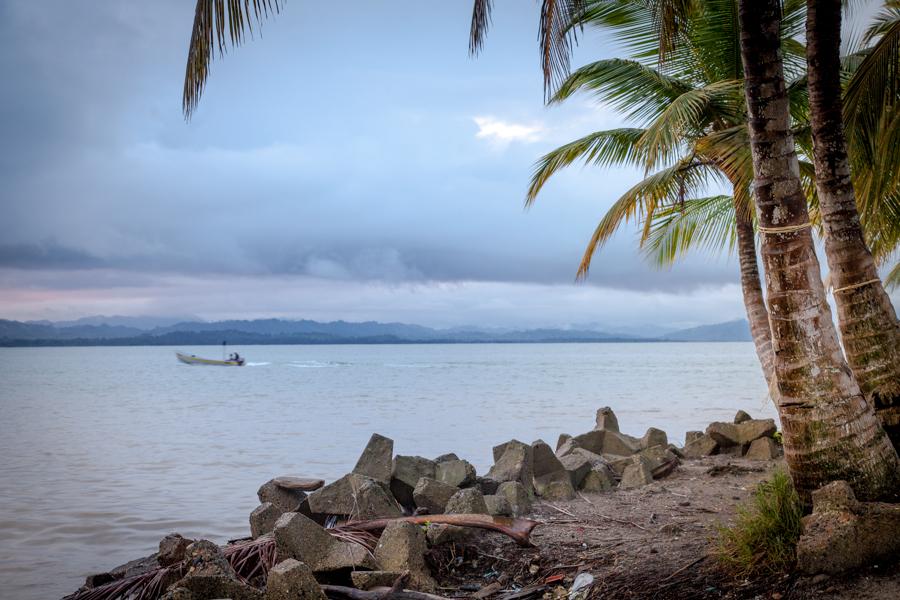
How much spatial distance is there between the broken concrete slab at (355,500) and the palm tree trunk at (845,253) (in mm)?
4304

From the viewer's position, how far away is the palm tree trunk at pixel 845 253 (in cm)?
529

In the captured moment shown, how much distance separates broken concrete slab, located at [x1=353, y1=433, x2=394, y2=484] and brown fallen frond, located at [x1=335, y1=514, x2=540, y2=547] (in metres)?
1.02

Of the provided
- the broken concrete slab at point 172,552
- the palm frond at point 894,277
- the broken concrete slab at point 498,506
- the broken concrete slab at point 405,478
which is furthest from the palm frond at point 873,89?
the palm frond at point 894,277

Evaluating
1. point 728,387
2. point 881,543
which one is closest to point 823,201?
point 881,543

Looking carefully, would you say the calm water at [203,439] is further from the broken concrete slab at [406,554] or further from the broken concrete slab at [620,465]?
the broken concrete slab at [620,465]

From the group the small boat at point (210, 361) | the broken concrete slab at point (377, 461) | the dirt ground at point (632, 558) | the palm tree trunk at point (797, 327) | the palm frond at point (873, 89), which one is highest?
the palm frond at point (873, 89)

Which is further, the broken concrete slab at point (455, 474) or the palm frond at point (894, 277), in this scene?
the palm frond at point (894, 277)

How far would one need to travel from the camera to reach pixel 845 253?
5.49 m

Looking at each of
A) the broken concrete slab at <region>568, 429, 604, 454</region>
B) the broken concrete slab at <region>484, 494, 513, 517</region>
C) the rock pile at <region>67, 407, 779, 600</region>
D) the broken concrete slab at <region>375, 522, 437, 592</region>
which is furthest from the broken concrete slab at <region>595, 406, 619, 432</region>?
the broken concrete slab at <region>375, 522, 437, 592</region>

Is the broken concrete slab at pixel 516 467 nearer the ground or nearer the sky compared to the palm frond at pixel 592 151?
nearer the ground

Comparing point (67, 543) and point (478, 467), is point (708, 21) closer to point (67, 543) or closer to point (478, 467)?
point (478, 467)

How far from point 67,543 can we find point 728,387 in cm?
3597

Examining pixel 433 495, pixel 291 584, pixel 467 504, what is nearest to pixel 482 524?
pixel 467 504

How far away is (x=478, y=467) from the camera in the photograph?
14344 mm
